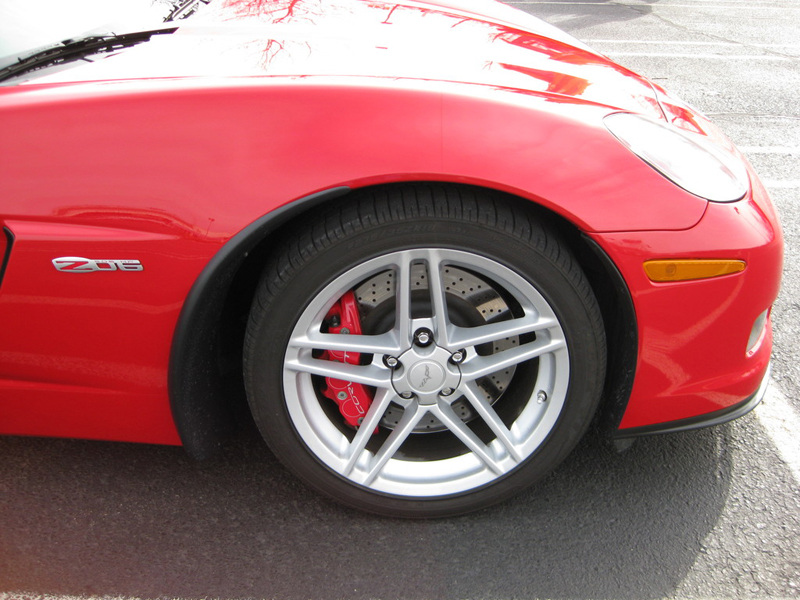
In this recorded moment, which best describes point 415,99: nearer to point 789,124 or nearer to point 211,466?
point 211,466

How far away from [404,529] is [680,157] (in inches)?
45.2

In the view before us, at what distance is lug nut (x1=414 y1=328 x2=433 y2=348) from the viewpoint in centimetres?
184

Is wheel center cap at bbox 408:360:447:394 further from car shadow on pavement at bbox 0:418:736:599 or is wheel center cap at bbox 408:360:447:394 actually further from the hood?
the hood

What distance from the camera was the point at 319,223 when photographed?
1703 mm

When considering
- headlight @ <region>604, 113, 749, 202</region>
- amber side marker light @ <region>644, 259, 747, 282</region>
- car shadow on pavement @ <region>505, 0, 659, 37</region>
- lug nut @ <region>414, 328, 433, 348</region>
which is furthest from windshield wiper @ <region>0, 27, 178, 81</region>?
car shadow on pavement @ <region>505, 0, 659, 37</region>

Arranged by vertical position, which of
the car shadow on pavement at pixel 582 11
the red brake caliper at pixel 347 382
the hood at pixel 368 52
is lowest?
the car shadow on pavement at pixel 582 11

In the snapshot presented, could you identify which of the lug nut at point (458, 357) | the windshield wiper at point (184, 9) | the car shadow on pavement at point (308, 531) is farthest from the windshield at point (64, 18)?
the lug nut at point (458, 357)

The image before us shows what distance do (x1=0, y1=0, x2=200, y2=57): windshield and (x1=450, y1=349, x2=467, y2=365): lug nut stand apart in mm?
1234

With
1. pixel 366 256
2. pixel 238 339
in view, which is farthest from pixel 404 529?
pixel 366 256

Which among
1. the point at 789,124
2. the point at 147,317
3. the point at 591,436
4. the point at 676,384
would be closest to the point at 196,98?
the point at 147,317

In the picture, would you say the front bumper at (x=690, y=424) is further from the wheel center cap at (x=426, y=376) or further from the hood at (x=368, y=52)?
the hood at (x=368, y=52)

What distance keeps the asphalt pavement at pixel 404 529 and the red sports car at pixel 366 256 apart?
0.14 m

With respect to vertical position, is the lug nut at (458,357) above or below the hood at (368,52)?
below

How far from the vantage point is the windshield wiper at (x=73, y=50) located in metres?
1.85
